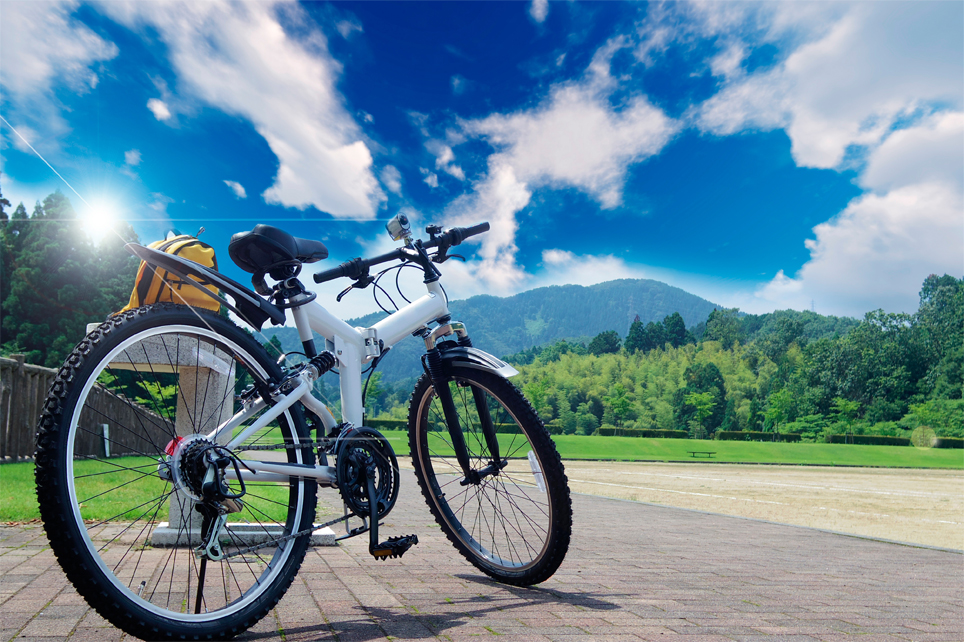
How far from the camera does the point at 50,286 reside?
29.6 m

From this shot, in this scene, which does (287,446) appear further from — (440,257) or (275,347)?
(440,257)

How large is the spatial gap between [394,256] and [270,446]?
3.80 ft

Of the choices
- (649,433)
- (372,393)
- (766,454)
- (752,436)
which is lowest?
(766,454)

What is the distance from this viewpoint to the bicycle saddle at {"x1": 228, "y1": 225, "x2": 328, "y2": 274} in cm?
260

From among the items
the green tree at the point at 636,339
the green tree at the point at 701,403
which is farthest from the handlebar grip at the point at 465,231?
the green tree at the point at 636,339

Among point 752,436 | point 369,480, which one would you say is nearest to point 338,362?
point 369,480

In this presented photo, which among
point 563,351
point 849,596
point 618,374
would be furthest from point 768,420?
point 849,596

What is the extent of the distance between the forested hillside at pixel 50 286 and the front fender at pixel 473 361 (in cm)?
2968

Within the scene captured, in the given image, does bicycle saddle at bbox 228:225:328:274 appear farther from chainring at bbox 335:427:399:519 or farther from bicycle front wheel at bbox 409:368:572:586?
bicycle front wheel at bbox 409:368:572:586

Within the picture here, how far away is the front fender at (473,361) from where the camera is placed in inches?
122

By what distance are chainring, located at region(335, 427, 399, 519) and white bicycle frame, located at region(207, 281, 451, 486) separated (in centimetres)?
7

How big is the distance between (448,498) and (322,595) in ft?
2.86

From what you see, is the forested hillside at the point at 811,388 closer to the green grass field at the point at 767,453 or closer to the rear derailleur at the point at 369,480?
the green grass field at the point at 767,453

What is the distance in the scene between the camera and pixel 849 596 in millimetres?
3471
